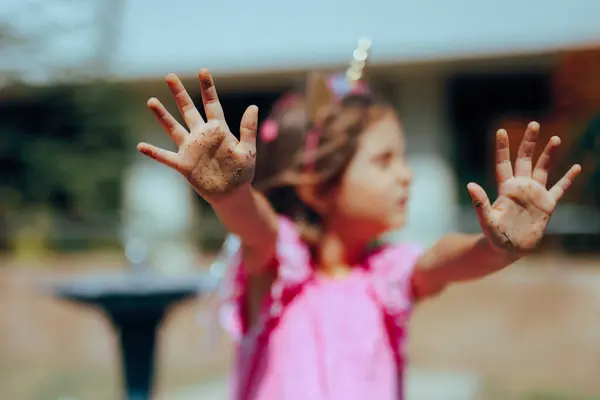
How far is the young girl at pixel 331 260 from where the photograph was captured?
1820 mm

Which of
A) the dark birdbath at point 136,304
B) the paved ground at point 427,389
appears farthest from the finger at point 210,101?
the paved ground at point 427,389

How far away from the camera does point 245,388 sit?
1.96m

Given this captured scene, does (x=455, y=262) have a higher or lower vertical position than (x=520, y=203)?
lower

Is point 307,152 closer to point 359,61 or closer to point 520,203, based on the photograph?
point 359,61

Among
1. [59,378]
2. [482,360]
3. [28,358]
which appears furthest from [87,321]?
[482,360]

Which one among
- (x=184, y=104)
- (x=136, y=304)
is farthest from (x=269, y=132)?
(x=136, y=304)

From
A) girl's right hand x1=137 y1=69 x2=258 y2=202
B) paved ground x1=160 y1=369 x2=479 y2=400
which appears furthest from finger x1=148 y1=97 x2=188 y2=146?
paved ground x1=160 y1=369 x2=479 y2=400

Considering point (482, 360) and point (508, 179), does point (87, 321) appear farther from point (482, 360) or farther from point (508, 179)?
point (508, 179)

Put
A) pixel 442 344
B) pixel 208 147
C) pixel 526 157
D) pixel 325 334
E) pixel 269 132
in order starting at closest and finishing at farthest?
pixel 208 147, pixel 526 157, pixel 325 334, pixel 269 132, pixel 442 344

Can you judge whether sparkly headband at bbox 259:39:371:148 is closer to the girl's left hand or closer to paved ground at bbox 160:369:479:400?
the girl's left hand

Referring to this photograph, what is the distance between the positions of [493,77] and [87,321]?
19.9 feet

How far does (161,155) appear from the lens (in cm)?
144

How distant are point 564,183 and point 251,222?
61 centimetres

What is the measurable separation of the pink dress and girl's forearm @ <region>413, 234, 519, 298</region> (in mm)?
54
